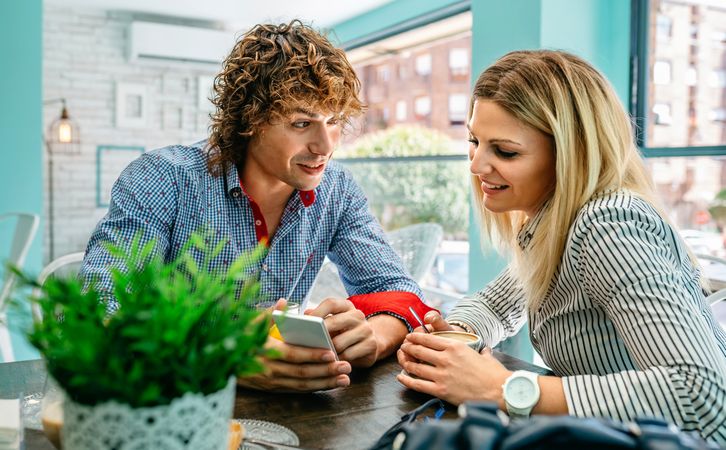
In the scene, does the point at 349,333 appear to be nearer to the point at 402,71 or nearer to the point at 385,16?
the point at 385,16

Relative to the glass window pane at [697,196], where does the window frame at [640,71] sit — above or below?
above

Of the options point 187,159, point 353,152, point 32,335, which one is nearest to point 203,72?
point 353,152

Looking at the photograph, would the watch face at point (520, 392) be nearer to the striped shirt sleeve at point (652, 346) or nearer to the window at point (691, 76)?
the striped shirt sleeve at point (652, 346)

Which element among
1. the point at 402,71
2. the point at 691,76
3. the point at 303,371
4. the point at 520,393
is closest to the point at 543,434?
the point at 520,393

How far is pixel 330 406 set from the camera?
108 cm

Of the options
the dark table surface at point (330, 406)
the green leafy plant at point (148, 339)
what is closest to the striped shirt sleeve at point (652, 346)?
the dark table surface at point (330, 406)

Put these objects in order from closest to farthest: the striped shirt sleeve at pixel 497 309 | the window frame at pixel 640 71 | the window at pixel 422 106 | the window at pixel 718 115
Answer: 1. the striped shirt sleeve at pixel 497 309
2. the window at pixel 718 115
3. the window frame at pixel 640 71
4. the window at pixel 422 106

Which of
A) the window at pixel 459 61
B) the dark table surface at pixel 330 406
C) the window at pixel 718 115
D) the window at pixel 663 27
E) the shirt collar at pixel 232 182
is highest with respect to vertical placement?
the window at pixel 459 61

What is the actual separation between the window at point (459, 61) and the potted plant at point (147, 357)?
189 inches

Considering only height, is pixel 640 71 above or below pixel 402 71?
below

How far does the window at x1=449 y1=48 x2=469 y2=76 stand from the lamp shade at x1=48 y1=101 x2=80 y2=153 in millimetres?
3226

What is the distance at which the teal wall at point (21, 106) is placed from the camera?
3.64 meters

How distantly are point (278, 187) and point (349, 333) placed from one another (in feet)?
2.12

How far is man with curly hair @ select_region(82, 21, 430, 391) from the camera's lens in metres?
1.63
